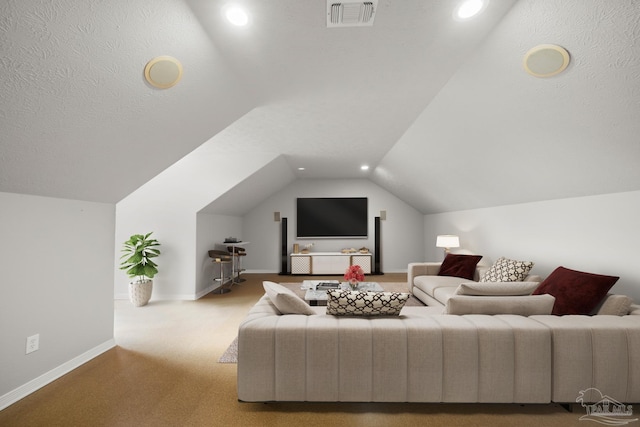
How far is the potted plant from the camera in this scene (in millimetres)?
4438

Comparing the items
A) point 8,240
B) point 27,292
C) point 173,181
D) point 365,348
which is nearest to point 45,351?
point 27,292

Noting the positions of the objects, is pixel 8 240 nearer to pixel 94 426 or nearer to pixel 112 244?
pixel 112 244

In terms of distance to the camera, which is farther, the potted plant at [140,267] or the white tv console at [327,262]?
the white tv console at [327,262]

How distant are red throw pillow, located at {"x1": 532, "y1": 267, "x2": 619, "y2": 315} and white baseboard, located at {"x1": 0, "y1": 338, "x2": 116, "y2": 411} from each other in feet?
14.0

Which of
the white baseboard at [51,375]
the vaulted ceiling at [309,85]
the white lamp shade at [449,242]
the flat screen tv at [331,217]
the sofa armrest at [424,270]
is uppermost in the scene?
the vaulted ceiling at [309,85]

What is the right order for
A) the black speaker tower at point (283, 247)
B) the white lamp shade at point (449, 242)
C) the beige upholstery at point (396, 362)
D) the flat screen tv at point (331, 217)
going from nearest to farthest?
the beige upholstery at point (396, 362) → the white lamp shade at point (449, 242) → the black speaker tower at point (283, 247) → the flat screen tv at point (331, 217)

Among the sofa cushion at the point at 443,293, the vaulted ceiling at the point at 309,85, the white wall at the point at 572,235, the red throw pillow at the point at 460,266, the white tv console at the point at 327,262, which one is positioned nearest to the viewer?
the vaulted ceiling at the point at 309,85

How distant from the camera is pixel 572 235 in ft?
10.2

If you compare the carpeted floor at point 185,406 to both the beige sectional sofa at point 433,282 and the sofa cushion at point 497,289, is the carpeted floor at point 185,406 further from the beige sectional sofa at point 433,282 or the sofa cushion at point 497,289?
the beige sectional sofa at point 433,282

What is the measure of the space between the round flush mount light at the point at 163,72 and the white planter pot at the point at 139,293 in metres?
3.63

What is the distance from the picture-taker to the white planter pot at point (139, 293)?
4.44 m

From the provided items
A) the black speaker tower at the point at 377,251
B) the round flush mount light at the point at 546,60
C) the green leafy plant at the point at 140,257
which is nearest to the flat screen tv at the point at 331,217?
the black speaker tower at the point at 377,251

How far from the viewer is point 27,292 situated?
223 cm

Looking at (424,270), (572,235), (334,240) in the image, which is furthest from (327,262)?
(572,235)
